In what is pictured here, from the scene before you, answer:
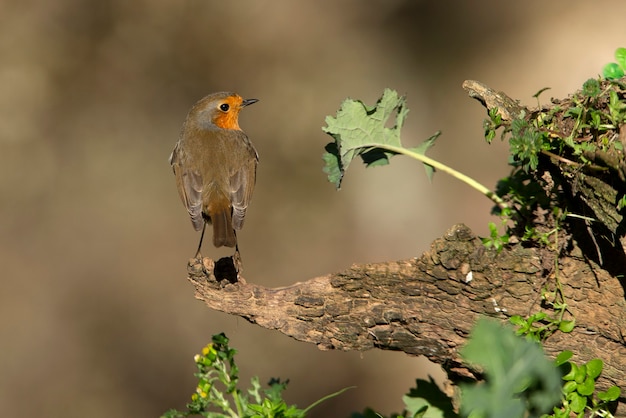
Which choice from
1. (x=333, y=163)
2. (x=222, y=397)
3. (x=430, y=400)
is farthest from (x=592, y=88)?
(x=222, y=397)

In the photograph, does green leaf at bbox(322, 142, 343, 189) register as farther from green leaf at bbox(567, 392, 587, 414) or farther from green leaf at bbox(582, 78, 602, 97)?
green leaf at bbox(567, 392, 587, 414)

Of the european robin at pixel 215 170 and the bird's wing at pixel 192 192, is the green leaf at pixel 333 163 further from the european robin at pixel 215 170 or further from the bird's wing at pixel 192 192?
the bird's wing at pixel 192 192

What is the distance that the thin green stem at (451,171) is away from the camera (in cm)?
257

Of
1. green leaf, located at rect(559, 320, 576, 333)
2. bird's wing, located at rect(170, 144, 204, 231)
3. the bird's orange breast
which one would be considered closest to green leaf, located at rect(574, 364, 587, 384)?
green leaf, located at rect(559, 320, 576, 333)

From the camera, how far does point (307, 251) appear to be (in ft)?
25.8

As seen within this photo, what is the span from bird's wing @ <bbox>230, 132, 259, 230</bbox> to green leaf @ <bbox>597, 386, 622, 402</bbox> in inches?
89.7

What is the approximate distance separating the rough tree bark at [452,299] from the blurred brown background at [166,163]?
4.89 meters

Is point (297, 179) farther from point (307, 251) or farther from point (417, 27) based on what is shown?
point (417, 27)

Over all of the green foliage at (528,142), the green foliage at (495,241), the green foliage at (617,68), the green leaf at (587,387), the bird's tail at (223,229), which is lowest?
the green leaf at (587,387)

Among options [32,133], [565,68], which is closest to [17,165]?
[32,133]

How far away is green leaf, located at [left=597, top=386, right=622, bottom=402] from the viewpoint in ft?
7.29

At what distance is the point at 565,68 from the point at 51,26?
14.2 feet

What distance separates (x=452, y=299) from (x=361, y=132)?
62cm

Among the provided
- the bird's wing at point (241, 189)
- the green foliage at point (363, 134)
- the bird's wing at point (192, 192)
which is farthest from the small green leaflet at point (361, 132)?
the bird's wing at point (192, 192)
